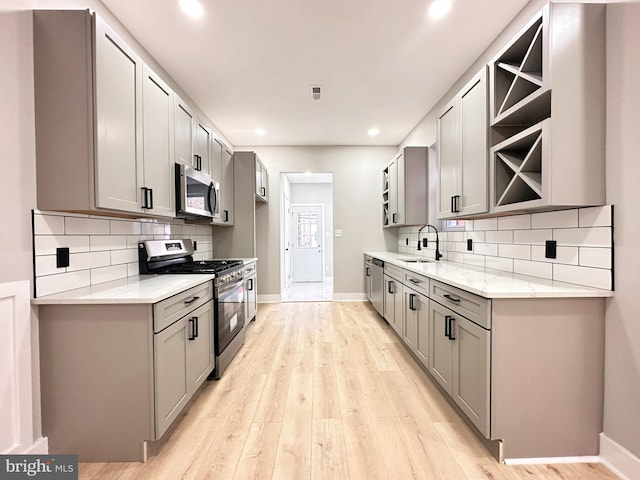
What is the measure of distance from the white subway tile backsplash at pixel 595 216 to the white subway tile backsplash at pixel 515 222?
0.42 m

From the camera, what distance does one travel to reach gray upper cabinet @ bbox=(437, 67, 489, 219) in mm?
2107

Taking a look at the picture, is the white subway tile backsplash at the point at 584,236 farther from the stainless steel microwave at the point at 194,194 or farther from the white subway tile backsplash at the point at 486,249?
the stainless steel microwave at the point at 194,194

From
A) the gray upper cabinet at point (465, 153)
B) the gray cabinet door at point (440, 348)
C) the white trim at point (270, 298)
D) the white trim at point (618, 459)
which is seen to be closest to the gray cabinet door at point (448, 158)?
the gray upper cabinet at point (465, 153)

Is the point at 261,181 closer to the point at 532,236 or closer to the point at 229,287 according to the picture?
the point at 229,287

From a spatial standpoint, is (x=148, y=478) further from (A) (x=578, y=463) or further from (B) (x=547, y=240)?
(B) (x=547, y=240)

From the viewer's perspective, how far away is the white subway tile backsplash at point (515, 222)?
2.12m

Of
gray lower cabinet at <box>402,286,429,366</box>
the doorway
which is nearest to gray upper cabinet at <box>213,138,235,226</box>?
gray lower cabinet at <box>402,286,429,366</box>

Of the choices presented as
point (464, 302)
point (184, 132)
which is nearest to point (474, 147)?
point (464, 302)

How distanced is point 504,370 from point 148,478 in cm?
184

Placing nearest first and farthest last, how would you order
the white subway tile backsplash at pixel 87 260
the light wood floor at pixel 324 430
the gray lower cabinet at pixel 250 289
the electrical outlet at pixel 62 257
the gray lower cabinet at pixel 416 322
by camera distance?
the light wood floor at pixel 324 430, the electrical outlet at pixel 62 257, the white subway tile backsplash at pixel 87 260, the gray lower cabinet at pixel 416 322, the gray lower cabinet at pixel 250 289

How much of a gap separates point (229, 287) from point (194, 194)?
896mm

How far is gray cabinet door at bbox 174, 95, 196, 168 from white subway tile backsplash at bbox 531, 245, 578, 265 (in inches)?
109

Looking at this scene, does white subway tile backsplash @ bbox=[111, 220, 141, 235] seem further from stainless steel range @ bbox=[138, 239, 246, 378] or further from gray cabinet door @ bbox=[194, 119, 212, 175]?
gray cabinet door @ bbox=[194, 119, 212, 175]

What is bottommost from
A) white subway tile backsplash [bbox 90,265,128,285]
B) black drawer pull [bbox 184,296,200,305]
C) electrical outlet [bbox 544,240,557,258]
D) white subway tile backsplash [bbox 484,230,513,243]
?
black drawer pull [bbox 184,296,200,305]
